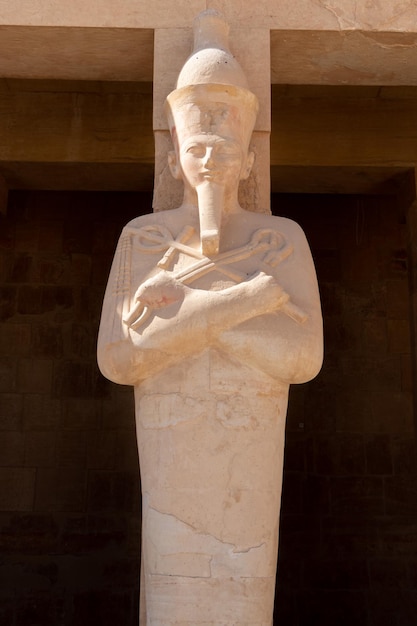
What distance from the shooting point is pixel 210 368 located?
347 centimetres

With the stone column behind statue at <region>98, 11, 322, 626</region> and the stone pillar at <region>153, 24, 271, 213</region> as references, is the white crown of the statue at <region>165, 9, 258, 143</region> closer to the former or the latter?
the stone column behind statue at <region>98, 11, 322, 626</region>

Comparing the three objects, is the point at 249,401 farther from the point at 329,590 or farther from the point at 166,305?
the point at 329,590

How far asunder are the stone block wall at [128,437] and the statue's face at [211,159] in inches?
188

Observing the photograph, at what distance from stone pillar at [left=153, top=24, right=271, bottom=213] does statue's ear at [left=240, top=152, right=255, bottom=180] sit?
190 millimetres

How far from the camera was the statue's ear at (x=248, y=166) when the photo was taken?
12.8 feet

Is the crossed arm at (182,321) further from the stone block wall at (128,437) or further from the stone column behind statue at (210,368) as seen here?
the stone block wall at (128,437)

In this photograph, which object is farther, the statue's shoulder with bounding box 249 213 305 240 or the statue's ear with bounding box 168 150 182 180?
the statue's ear with bounding box 168 150 182 180

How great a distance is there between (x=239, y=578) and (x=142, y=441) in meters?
0.68

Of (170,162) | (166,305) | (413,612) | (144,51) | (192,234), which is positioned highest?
(144,51)

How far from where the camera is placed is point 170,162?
3986 mm

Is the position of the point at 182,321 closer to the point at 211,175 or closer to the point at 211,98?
the point at 211,175

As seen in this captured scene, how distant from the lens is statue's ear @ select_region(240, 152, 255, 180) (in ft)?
12.8

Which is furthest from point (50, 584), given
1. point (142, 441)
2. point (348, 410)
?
point (142, 441)

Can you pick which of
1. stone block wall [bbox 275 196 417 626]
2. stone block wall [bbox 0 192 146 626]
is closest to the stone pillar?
stone block wall [bbox 275 196 417 626]
